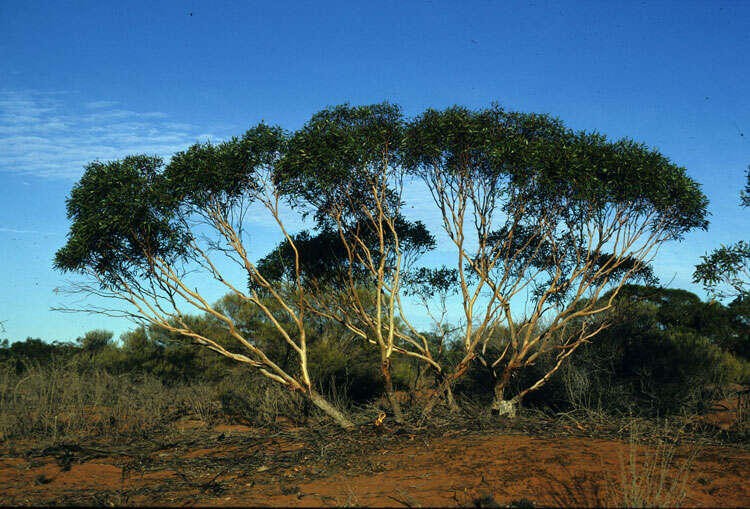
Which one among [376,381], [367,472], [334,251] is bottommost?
[367,472]

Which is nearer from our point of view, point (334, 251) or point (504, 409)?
point (504, 409)

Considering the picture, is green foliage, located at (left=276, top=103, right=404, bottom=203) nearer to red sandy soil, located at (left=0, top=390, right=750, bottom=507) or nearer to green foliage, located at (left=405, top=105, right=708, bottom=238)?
green foliage, located at (left=405, top=105, right=708, bottom=238)

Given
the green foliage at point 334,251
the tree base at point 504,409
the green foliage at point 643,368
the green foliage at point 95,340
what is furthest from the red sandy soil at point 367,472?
the green foliage at point 95,340

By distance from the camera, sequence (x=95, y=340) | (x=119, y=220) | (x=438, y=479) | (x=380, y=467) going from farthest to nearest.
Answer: (x=95, y=340) < (x=119, y=220) < (x=380, y=467) < (x=438, y=479)

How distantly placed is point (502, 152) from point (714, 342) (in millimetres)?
14476

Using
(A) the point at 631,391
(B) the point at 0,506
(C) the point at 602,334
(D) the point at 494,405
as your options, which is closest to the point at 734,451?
(D) the point at 494,405

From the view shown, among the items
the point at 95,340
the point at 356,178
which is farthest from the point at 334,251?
the point at 95,340

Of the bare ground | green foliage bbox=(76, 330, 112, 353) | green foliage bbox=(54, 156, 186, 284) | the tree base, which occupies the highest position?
green foliage bbox=(54, 156, 186, 284)

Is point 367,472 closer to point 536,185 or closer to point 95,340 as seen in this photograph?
point 536,185

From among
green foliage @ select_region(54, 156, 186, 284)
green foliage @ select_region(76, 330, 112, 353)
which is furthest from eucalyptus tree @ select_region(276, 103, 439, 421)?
green foliage @ select_region(76, 330, 112, 353)

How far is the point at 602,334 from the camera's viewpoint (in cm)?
1680

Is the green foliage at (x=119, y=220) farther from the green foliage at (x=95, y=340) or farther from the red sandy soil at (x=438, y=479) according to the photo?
the green foliage at (x=95, y=340)

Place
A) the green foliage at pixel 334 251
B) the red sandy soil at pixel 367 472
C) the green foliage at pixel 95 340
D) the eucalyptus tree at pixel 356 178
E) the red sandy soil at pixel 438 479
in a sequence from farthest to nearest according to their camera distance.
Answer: the green foliage at pixel 95 340, the green foliage at pixel 334 251, the eucalyptus tree at pixel 356 178, the red sandy soil at pixel 367 472, the red sandy soil at pixel 438 479

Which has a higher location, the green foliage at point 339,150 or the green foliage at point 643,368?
the green foliage at point 339,150
